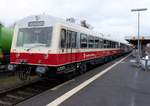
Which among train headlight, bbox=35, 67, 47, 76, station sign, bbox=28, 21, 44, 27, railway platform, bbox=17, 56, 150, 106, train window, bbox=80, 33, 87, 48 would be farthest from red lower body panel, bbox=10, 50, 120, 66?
train window, bbox=80, 33, 87, 48

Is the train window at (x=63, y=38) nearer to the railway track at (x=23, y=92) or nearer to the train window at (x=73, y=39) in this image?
the train window at (x=73, y=39)

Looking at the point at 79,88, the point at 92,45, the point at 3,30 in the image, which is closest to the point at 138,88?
the point at 79,88

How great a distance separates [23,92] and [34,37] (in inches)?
99.0

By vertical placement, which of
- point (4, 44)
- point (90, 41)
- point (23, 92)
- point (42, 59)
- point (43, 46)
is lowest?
point (23, 92)

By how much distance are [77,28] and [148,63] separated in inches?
277

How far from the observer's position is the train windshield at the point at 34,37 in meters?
11.9

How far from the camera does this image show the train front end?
38.4ft

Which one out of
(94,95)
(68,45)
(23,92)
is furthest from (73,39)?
(94,95)

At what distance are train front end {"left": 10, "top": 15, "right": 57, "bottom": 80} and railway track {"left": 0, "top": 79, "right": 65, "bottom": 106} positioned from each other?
707 mm

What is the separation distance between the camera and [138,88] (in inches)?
435

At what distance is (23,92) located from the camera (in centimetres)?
1130

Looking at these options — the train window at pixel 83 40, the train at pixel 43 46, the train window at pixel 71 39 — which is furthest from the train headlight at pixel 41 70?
the train window at pixel 83 40

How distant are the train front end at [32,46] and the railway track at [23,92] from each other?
0.71 meters

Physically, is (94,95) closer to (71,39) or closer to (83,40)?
(71,39)
